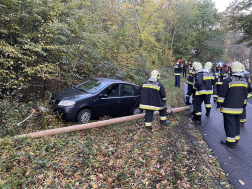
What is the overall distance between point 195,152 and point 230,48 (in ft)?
189

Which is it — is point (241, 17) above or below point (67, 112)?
above

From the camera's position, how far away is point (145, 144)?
5016mm

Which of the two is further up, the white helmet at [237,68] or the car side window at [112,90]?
→ the white helmet at [237,68]

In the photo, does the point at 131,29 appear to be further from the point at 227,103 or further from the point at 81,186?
the point at 81,186

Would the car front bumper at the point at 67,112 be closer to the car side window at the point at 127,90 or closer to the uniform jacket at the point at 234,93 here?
the car side window at the point at 127,90

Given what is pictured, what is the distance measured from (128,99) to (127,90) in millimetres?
385

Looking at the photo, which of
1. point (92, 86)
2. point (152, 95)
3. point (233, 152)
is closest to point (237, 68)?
point (233, 152)

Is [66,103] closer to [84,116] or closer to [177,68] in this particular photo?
[84,116]

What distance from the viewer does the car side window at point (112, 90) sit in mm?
6707

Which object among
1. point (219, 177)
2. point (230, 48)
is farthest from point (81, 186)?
point (230, 48)

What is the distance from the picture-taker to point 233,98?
4809 millimetres

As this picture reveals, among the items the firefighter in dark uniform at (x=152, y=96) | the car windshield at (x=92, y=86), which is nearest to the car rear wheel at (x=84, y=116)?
the car windshield at (x=92, y=86)

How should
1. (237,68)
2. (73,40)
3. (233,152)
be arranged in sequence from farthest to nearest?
(73,40) < (237,68) < (233,152)

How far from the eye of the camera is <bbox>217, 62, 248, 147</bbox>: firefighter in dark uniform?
478 cm
